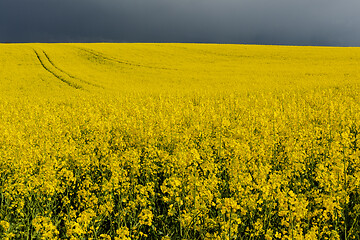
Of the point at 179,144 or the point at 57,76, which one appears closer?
the point at 179,144

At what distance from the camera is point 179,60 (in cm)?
3481

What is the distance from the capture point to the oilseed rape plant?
3348 millimetres

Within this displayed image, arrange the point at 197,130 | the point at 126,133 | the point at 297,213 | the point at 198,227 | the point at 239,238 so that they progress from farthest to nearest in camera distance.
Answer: the point at 126,133
the point at 197,130
the point at 239,238
the point at 198,227
the point at 297,213

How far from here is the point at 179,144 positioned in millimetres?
5801

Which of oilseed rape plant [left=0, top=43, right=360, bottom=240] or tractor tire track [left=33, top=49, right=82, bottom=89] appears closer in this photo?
oilseed rape plant [left=0, top=43, right=360, bottom=240]

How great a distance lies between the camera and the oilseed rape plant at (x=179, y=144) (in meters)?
3.35

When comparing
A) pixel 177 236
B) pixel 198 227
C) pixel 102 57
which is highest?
pixel 102 57

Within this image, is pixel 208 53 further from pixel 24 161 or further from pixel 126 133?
pixel 24 161

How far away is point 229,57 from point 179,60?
741cm

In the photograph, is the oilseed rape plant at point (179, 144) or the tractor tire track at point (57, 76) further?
the tractor tire track at point (57, 76)

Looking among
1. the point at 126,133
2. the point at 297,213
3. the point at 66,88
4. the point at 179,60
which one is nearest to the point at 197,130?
the point at 126,133

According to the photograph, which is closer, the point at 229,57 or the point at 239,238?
the point at 239,238

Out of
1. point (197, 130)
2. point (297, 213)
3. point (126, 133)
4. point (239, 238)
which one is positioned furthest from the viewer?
point (126, 133)

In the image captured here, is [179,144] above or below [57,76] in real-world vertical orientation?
below
